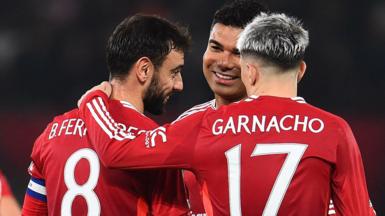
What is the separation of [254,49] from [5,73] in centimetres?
557

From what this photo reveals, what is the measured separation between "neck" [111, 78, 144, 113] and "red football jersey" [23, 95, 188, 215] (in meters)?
0.06

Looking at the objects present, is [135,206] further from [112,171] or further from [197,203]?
[197,203]

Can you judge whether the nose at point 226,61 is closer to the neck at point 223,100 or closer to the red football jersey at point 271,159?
the neck at point 223,100

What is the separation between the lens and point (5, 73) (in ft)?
27.5

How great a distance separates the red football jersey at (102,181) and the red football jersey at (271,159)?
0.20 metres

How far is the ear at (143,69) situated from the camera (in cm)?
365

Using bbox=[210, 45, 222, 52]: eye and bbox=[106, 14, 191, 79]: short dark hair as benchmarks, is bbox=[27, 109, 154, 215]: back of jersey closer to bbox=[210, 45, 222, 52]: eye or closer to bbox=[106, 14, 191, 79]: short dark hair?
bbox=[106, 14, 191, 79]: short dark hair

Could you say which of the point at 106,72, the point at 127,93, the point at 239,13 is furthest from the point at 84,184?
the point at 106,72

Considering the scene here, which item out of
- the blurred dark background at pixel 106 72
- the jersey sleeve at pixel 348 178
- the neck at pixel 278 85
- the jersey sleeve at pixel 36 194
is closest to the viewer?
the jersey sleeve at pixel 348 178

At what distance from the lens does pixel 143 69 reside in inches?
144

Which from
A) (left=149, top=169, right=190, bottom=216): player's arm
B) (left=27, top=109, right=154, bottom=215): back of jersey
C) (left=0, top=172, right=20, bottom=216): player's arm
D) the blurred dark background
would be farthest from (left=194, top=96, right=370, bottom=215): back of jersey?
the blurred dark background

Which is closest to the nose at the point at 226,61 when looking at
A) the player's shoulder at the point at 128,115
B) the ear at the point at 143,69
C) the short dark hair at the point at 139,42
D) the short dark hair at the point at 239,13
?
the short dark hair at the point at 239,13

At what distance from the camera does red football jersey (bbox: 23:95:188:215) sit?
346 cm

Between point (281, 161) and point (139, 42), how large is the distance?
928mm
